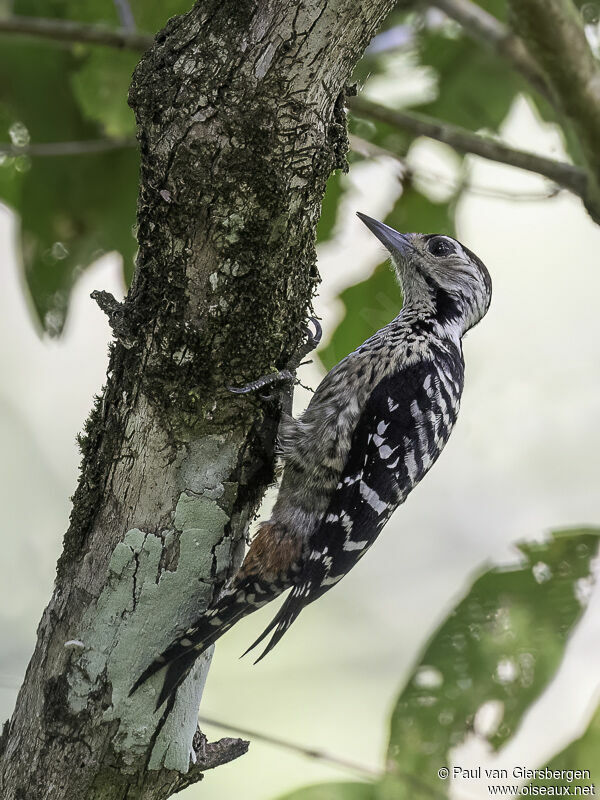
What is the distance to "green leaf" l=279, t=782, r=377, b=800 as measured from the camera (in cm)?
243

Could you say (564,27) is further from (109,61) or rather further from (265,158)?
(109,61)

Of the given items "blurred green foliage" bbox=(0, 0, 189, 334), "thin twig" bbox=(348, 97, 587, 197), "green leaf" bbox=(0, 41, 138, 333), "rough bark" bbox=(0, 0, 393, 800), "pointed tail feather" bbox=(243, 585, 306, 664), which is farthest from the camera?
"green leaf" bbox=(0, 41, 138, 333)

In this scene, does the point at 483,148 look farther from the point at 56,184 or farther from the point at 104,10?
the point at 56,184

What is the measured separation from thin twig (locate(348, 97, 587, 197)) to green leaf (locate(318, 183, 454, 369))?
0.58m

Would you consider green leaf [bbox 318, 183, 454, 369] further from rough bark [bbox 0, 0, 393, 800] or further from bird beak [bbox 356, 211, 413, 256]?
rough bark [bbox 0, 0, 393, 800]

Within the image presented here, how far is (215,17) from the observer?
5.56 feet

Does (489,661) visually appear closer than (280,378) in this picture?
No

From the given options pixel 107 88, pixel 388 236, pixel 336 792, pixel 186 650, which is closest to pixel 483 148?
pixel 388 236

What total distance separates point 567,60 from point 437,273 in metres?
1.81

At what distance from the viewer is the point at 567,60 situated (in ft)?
4.00

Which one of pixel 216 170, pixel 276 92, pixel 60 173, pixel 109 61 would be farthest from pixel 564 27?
pixel 60 173

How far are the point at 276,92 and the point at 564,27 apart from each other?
0.65 m

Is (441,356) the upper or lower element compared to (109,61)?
lower

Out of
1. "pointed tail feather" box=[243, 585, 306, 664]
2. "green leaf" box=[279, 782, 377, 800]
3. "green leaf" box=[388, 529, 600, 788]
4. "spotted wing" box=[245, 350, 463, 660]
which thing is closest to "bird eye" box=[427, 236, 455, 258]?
"spotted wing" box=[245, 350, 463, 660]
